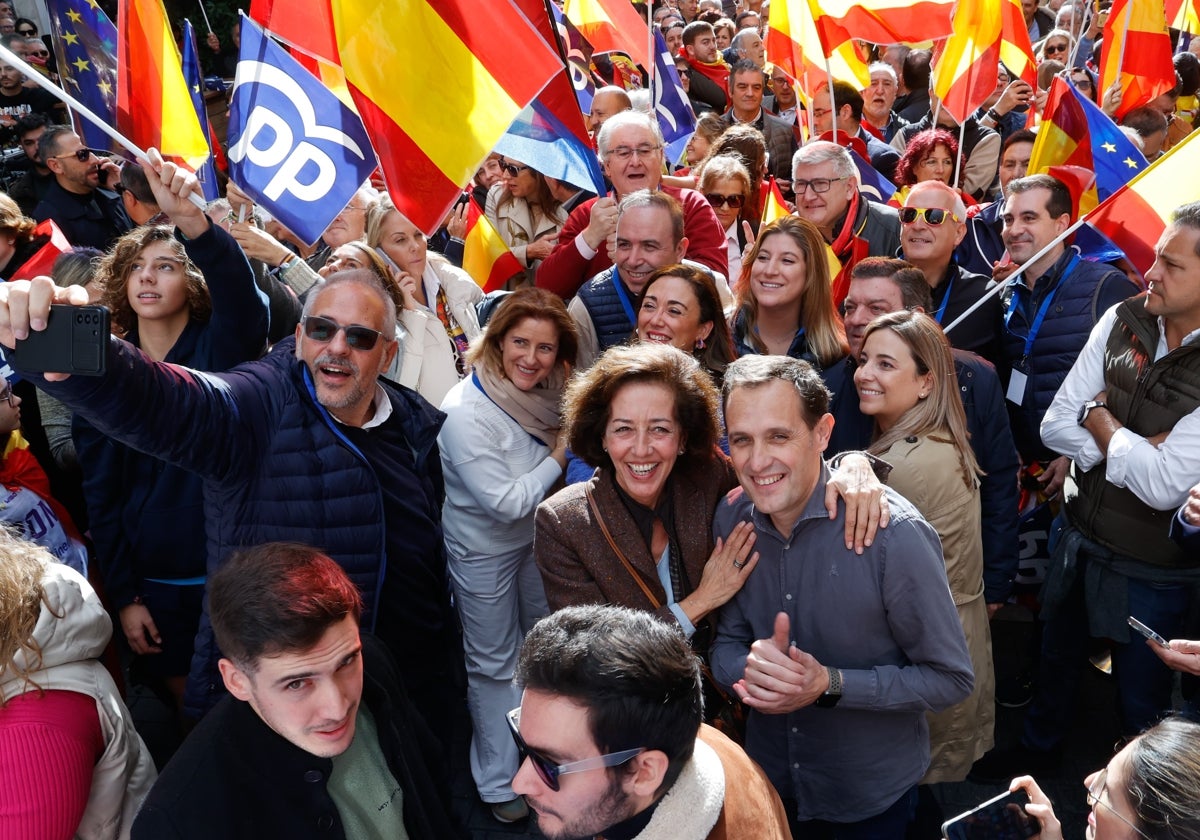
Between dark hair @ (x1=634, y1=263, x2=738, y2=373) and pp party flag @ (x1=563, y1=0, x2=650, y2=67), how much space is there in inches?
125

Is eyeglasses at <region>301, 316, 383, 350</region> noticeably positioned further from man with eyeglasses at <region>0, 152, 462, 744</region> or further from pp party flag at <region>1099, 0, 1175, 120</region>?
pp party flag at <region>1099, 0, 1175, 120</region>

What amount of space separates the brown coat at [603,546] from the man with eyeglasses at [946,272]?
6.68ft

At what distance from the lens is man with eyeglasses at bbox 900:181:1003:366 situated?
14.7 feet

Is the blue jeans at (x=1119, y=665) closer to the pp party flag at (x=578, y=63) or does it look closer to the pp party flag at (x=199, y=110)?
the pp party flag at (x=199, y=110)

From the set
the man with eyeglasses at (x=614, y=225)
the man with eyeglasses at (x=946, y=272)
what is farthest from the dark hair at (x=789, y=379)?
the man with eyeglasses at (x=614, y=225)

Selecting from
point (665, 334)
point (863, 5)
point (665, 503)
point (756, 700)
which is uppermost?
point (863, 5)

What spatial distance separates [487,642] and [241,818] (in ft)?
5.96

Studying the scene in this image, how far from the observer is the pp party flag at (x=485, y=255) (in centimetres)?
552

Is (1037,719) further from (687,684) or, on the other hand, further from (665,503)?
(687,684)

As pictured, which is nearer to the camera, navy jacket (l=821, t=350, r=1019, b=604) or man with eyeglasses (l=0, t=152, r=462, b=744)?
man with eyeglasses (l=0, t=152, r=462, b=744)

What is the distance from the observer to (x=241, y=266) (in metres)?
3.19

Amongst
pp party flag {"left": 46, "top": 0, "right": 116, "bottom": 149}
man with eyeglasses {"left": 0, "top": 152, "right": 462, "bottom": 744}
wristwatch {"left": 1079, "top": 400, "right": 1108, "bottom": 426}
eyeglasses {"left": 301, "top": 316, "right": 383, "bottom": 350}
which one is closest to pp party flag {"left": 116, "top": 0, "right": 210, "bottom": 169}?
pp party flag {"left": 46, "top": 0, "right": 116, "bottom": 149}

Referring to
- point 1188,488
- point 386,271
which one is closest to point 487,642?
point 386,271

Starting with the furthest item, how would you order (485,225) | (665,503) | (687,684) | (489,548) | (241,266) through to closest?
(485,225) < (489,548) < (241,266) < (665,503) < (687,684)
